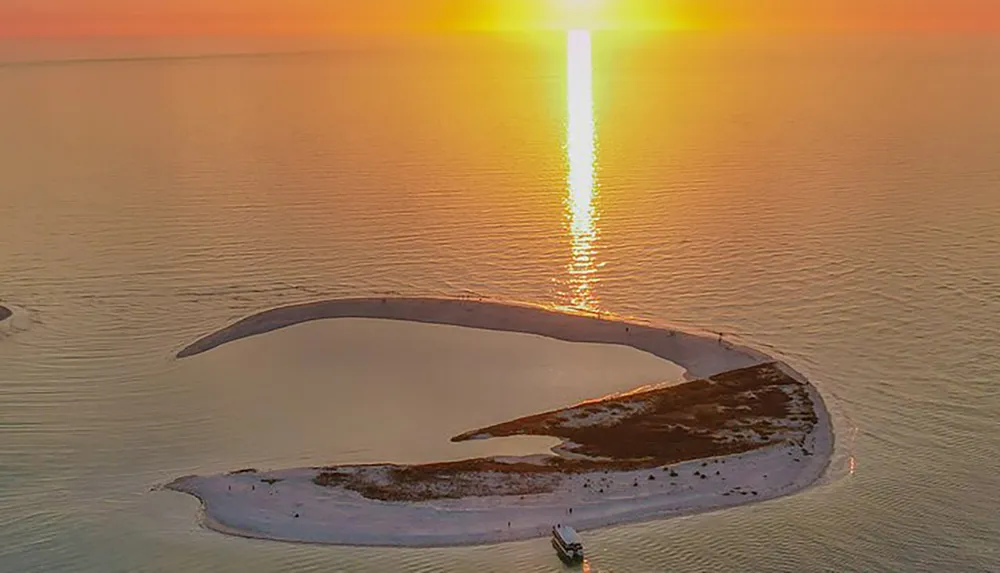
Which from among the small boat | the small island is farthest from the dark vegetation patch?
the small boat

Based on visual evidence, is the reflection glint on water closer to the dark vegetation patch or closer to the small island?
the dark vegetation patch

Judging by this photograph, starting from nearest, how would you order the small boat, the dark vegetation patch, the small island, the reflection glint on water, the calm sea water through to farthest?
the small boat < the calm sea water < the small island < the dark vegetation patch < the reflection glint on water

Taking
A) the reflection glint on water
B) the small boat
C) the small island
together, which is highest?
the reflection glint on water

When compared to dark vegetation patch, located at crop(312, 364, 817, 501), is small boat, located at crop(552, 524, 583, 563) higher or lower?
lower

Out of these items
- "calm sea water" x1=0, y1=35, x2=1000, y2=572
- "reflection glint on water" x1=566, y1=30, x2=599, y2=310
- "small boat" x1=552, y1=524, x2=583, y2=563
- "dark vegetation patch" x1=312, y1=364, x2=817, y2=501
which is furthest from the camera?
"reflection glint on water" x1=566, y1=30, x2=599, y2=310

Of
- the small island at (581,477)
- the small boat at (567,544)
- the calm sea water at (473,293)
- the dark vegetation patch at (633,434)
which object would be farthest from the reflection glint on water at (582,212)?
the small boat at (567,544)

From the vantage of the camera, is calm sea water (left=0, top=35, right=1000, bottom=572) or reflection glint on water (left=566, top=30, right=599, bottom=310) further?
reflection glint on water (left=566, top=30, right=599, bottom=310)

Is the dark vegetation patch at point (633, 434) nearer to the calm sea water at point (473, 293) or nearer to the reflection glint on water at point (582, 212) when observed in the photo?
the calm sea water at point (473, 293)

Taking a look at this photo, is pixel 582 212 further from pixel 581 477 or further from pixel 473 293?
pixel 581 477
